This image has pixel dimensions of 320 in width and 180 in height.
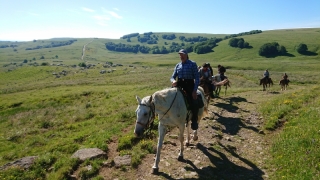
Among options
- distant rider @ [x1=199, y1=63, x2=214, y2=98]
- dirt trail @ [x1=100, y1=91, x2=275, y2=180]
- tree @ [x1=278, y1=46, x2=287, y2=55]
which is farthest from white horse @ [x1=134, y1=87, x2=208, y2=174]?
tree @ [x1=278, y1=46, x2=287, y2=55]

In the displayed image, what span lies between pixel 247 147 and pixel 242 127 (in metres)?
3.15

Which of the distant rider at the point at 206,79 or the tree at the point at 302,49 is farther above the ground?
the tree at the point at 302,49

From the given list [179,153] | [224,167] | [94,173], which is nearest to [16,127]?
[94,173]

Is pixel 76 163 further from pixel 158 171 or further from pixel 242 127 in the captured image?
pixel 242 127

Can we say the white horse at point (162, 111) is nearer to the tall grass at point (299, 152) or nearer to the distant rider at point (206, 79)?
the tall grass at point (299, 152)

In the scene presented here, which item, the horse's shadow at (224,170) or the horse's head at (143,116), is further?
the horse's shadow at (224,170)

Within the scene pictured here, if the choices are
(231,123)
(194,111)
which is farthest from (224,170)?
(231,123)

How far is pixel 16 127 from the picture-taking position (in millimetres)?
23828

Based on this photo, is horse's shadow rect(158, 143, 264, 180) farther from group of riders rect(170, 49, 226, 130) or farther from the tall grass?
group of riders rect(170, 49, 226, 130)

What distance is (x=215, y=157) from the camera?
10.5 m

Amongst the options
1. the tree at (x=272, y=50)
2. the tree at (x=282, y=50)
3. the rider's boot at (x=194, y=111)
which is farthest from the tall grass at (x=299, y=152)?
the tree at (x=282, y=50)

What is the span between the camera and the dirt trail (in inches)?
360

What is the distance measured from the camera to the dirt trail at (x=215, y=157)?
9.16m

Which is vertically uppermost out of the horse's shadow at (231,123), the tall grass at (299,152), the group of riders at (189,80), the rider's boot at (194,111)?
the group of riders at (189,80)
